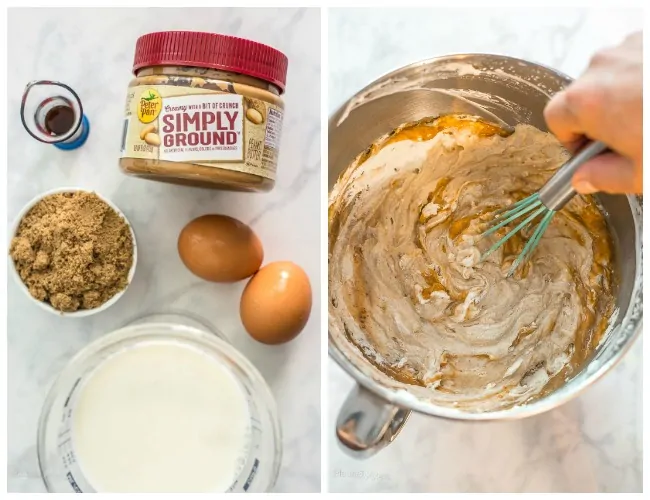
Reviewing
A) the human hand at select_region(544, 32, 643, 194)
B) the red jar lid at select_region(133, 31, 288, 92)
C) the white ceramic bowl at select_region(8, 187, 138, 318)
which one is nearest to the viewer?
the human hand at select_region(544, 32, 643, 194)

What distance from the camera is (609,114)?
1.60ft

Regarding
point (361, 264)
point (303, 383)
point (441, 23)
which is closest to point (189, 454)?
point (303, 383)

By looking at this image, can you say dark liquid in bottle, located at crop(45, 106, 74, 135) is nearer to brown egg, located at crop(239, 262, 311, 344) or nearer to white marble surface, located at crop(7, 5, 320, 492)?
white marble surface, located at crop(7, 5, 320, 492)

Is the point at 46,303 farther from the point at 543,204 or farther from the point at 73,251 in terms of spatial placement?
the point at 543,204

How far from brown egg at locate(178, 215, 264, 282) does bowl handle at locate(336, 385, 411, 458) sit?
212 mm

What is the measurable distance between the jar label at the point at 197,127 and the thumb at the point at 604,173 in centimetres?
30

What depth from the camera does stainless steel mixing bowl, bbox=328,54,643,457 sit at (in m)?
0.55

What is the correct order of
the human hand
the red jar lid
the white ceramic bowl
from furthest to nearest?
1. the white ceramic bowl
2. the red jar lid
3. the human hand

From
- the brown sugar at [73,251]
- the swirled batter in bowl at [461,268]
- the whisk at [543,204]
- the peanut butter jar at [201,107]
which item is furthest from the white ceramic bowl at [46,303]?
the whisk at [543,204]

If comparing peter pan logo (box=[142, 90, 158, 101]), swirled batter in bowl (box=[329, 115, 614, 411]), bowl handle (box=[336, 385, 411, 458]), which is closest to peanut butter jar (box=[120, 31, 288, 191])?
peter pan logo (box=[142, 90, 158, 101])

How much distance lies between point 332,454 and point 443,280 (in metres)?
0.24

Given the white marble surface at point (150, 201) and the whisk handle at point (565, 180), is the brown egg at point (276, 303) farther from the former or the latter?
the whisk handle at point (565, 180)

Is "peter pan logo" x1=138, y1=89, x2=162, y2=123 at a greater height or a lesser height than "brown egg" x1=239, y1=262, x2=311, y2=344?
greater

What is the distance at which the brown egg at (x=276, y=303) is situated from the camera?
682 mm
